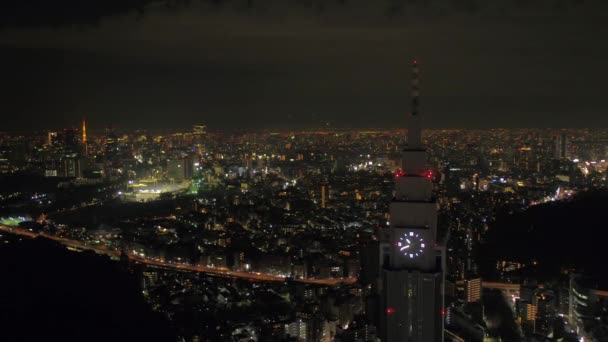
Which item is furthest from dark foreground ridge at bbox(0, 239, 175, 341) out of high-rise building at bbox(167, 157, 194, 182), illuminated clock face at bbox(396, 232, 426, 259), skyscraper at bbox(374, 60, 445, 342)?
high-rise building at bbox(167, 157, 194, 182)

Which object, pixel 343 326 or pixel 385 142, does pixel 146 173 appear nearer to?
pixel 385 142

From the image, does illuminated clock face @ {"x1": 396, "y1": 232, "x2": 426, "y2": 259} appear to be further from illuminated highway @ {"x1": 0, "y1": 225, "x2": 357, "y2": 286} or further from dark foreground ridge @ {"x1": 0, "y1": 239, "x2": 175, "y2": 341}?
illuminated highway @ {"x1": 0, "y1": 225, "x2": 357, "y2": 286}

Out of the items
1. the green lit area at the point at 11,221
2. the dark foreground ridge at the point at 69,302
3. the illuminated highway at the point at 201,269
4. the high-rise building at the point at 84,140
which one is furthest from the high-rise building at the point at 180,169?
the dark foreground ridge at the point at 69,302

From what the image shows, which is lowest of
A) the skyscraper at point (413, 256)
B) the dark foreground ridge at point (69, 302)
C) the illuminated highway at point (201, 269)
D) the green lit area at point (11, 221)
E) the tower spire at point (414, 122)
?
the illuminated highway at point (201, 269)

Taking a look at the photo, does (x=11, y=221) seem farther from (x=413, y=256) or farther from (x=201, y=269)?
(x=413, y=256)

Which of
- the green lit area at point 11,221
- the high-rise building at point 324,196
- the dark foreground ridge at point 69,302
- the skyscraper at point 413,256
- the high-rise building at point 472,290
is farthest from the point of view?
the high-rise building at point 324,196

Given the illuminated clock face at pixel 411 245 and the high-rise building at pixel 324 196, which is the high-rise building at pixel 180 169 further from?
the illuminated clock face at pixel 411 245

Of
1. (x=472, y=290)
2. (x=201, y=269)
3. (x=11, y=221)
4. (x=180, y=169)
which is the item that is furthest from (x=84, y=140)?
(x=472, y=290)
